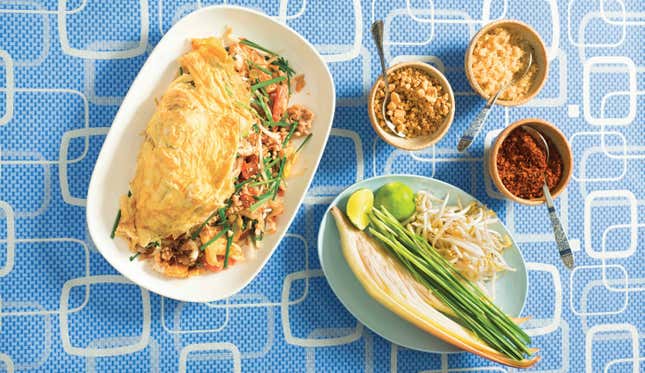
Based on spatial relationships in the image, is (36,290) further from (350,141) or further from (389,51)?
(389,51)

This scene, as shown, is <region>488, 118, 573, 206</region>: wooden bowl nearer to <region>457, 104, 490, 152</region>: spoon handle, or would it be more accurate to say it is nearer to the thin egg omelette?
<region>457, 104, 490, 152</region>: spoon handle

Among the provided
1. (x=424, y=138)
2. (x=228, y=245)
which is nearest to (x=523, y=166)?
(x=424, y=138)

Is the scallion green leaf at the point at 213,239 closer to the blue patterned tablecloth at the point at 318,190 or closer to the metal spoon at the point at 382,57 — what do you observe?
the blue patterned tablecloth at the point at 318,190

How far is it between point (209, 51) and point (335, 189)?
730mm

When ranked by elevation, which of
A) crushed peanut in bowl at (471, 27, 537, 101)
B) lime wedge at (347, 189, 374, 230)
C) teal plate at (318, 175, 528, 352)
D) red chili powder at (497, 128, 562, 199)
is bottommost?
teal plate at (318, 175, 528, 352)

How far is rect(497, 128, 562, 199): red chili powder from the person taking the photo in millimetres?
2266

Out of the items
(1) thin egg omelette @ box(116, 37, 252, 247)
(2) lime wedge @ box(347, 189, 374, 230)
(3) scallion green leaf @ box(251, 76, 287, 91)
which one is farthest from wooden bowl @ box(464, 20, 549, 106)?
(1) thin egg omelette @ box(116, 37, 252, 247)

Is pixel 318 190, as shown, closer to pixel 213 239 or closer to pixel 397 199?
pixel 397 199

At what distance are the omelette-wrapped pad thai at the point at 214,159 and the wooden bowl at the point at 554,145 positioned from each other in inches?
28.3

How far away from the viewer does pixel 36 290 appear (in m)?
2.29

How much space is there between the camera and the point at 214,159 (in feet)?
6.47

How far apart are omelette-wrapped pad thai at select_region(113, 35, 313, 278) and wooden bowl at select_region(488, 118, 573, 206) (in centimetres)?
72

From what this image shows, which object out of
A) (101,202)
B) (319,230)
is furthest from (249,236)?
(101,202)

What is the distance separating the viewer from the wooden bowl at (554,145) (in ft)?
7.32
